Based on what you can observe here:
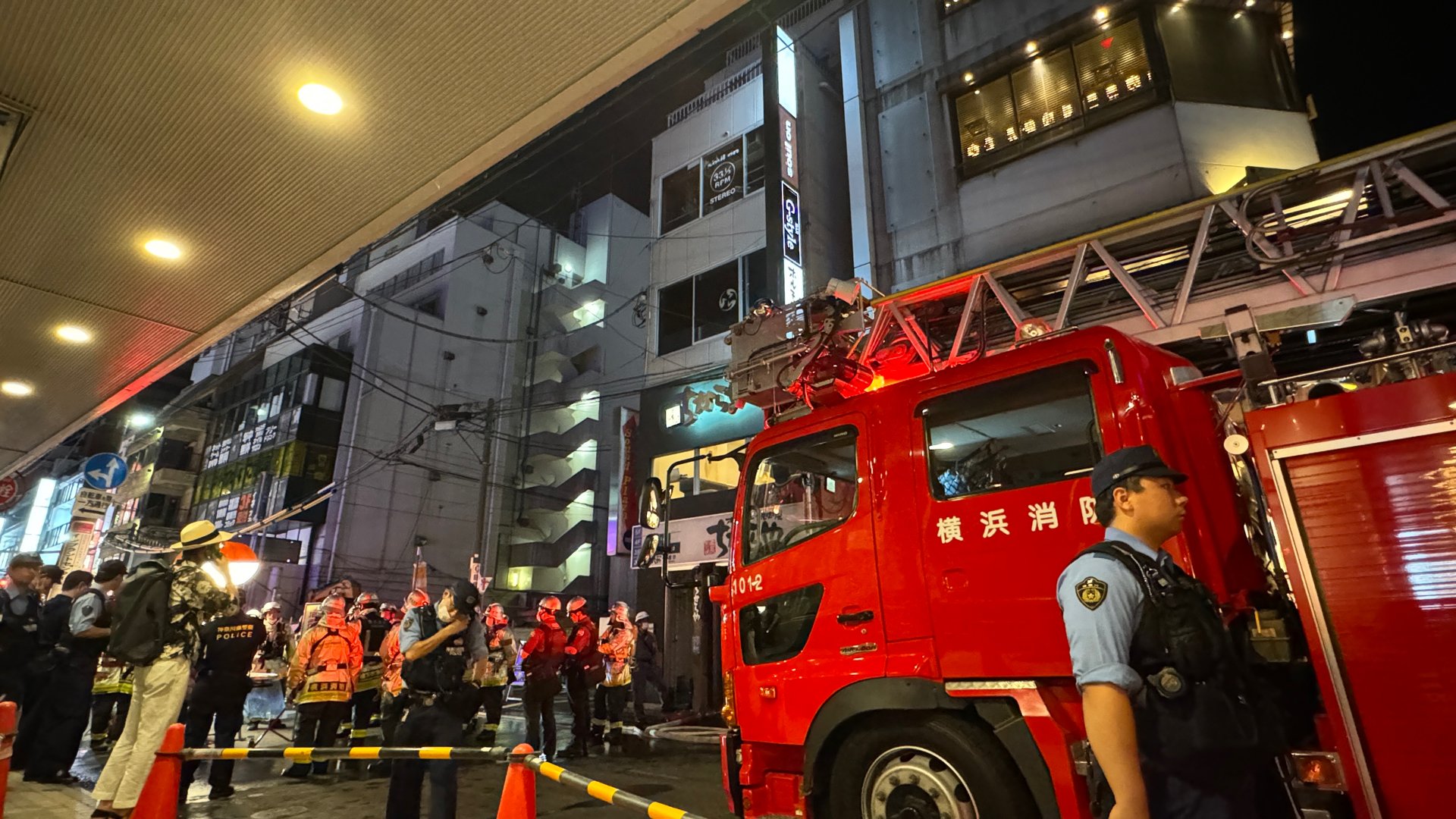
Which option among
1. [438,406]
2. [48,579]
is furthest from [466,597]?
[438,406]

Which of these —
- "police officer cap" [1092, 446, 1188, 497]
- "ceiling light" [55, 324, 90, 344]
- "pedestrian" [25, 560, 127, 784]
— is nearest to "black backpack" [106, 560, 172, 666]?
"pedestrian" [25, 560, 127, 784]

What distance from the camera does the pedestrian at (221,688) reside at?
676 centimetres

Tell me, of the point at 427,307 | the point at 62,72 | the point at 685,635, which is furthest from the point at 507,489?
the point at 62,72

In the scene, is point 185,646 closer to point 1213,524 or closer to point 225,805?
point 225,805

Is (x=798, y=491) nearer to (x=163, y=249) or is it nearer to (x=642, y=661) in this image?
(x=163, y=249)

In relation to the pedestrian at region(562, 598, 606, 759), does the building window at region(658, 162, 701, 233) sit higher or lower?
higher

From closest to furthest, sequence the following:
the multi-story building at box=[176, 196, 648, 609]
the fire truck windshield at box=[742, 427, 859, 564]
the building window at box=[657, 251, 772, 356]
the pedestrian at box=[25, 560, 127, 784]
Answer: the fire truck windshield at box=[742, 427, 859, 564], the pedestrian at box=[25, 560, 127, 784], the building window at box=[657, 251, 772, 356], the multi-story building at box=[176, 196, 648, 609]

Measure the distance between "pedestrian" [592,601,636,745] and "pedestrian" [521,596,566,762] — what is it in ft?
4.10

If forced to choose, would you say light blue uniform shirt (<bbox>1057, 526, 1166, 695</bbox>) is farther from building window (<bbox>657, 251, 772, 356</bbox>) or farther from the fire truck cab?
building window (<bbox>657, 251, 772, 356</bbox>)

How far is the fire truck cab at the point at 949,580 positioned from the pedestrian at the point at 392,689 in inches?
98.4

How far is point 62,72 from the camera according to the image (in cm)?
398

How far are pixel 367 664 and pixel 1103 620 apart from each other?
1054cm

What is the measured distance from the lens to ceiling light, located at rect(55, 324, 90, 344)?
723 cm

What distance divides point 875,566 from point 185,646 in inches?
A: 194
